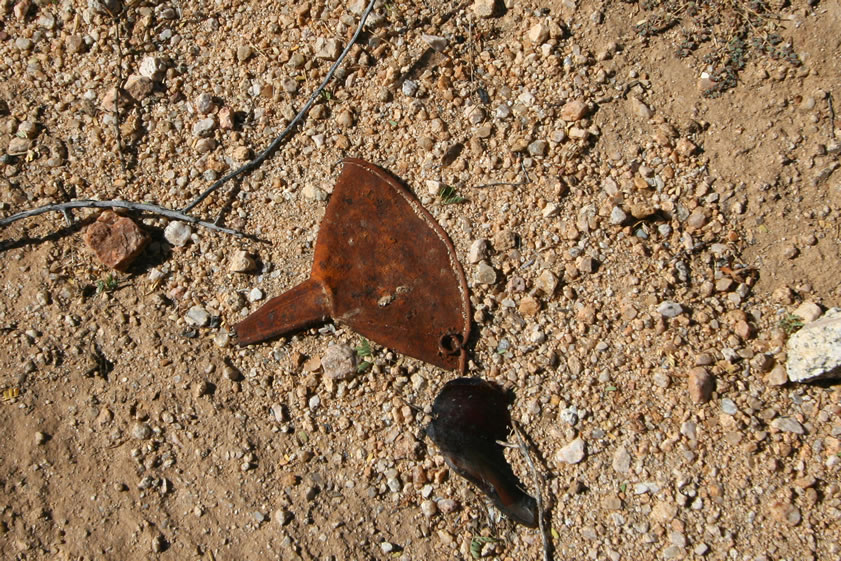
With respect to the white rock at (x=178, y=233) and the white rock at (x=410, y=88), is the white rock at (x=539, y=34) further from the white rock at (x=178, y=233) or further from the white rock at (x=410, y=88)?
the white rock at (x=178, y=233)

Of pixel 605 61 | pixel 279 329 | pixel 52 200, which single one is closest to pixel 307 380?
pixel 279 329

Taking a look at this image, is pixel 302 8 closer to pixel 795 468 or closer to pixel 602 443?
pixel 602 443

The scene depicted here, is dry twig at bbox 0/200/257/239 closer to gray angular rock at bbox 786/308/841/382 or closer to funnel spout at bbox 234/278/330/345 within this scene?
funnel spout at bbox 234/278/330/345

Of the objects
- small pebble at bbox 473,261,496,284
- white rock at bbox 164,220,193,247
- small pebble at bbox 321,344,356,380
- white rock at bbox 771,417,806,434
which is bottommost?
small pebble at bbox 321,344,356,380

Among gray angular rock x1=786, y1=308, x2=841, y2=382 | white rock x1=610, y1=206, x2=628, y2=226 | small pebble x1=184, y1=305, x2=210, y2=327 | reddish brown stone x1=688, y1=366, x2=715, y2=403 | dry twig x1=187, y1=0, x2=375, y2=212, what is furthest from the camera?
dry twig x1=187, y1=0, x2=375, y2=212

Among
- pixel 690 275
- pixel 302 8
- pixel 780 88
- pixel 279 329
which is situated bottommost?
pixel 279 329

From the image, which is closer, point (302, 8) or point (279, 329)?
point (279, 329)

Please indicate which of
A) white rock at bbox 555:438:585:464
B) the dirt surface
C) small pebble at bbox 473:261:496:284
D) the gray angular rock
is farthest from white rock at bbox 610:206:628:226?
white rock at bbox 555:438:585:464
